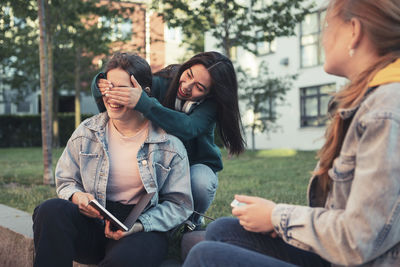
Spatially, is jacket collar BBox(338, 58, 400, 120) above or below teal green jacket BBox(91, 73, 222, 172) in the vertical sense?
above

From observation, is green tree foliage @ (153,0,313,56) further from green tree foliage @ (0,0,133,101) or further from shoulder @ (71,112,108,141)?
shoulder @ (71,112,108,141)

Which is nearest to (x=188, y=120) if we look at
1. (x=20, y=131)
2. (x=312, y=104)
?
(x=312, y=104)

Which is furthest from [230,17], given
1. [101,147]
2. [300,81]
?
[300,81]

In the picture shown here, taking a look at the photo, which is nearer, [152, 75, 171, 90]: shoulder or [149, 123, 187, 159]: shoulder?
[149, 123, 187, 159]: shoulder

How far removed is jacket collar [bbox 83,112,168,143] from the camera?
284 centimetres

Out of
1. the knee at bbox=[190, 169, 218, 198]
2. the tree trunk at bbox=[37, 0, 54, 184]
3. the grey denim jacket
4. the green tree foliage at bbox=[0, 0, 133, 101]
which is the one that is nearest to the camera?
the grey denim jacket

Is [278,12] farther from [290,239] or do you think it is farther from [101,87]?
[290,239]

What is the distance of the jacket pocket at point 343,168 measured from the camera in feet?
4.62

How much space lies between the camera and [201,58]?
3.29 metres

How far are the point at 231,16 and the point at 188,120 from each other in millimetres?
7788

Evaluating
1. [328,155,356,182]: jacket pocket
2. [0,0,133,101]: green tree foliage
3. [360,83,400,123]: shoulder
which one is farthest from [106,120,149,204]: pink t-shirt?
[0,0,133,101]: green tree foliage

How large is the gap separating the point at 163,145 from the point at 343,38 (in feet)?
5.12

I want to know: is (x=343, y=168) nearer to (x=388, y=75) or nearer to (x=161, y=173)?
(x=388, y=75)

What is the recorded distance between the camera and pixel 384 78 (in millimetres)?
1385
